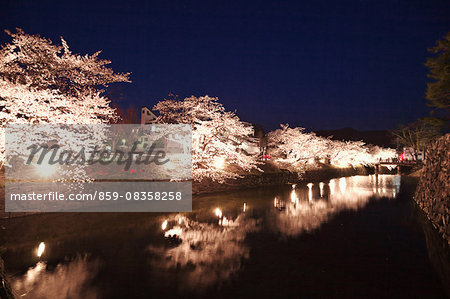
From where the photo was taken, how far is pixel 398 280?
627 cm

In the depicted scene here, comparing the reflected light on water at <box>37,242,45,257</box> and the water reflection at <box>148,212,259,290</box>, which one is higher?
the reflected light on water at <box>37,242,45,257</box>

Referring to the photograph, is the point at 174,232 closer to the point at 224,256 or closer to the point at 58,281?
the point at 224,256

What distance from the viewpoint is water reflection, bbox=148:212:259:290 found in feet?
21.3

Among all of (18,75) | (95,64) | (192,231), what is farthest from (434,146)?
(18,75)

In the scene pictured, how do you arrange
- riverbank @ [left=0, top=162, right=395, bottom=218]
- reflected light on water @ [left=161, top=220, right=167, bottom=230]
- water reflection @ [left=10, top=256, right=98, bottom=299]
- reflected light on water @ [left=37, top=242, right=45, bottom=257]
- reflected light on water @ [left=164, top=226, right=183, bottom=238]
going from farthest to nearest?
riverbank @ [left=0, top=162, right=395, bottom=218], reflected light on water @ [left=161, top=220, right=167, bottom=230], reflected light on water @ [left=164, top=226, right=183, bottom=238], reflected light on water @ [left=37, top=242, right=45, bottom=257], water reflection @ [left=10, top=256, right=98, bottom=299]

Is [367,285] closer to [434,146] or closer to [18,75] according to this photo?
[434,146]

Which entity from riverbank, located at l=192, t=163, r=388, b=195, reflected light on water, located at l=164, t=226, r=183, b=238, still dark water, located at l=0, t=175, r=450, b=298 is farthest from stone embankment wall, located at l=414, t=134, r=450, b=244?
riverbank, located at l=192, t=163, r=388, b=195

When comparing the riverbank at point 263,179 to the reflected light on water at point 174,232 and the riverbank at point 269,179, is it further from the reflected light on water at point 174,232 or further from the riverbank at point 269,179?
the reflected light on water at point 174,232

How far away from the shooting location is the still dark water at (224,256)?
19.1 ft

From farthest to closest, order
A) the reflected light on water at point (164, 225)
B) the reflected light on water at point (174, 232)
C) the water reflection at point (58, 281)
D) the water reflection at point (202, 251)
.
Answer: the reflected light on water at point (164, 225) < the reflected light on water at point (174, 232) < the water reflection at point (202, 251) < the water reflection at point (58, 281)

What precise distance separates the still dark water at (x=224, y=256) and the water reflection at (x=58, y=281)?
24mm

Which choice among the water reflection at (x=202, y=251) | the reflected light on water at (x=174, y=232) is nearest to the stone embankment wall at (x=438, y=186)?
the water reflection at (x=202, y=251)

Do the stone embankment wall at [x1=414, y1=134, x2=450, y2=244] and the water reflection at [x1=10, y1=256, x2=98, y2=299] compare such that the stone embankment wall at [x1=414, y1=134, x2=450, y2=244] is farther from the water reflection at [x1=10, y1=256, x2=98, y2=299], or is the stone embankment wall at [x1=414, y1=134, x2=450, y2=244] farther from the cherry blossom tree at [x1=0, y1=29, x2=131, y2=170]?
the cherry blossom tree at [x1=0, y1=29, x2=131, y2=170]

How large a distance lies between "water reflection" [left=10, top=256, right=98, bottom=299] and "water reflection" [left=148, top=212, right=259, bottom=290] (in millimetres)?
1672
